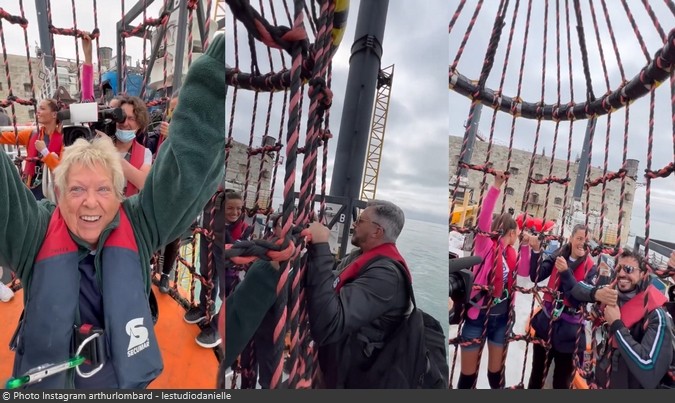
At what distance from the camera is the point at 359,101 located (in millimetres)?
336

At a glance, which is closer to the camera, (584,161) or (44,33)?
(44,33)

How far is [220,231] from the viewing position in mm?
354

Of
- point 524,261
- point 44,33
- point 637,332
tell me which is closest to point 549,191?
point 524,261

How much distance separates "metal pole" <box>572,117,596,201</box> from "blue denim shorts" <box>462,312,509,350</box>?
17.9 inches

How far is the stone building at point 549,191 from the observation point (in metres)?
0.81

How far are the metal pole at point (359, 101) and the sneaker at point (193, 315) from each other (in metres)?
0.57

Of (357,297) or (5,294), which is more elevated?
(357,297)

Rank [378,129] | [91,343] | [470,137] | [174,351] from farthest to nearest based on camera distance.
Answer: [174,351], [470,137], [91,343], [378,129]

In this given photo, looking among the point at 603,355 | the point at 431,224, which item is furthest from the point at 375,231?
the point at 603,355

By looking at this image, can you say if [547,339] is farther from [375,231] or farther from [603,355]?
[375,231]

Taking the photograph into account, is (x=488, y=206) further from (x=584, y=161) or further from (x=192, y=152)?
(x=192, y=152)

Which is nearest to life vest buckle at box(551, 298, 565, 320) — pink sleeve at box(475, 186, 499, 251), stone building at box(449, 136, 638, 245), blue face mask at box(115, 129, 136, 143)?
stone building at box(449, 136, 638, 245)

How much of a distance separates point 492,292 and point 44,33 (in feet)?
4.02

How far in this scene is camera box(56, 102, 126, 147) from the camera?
2.08 ft
